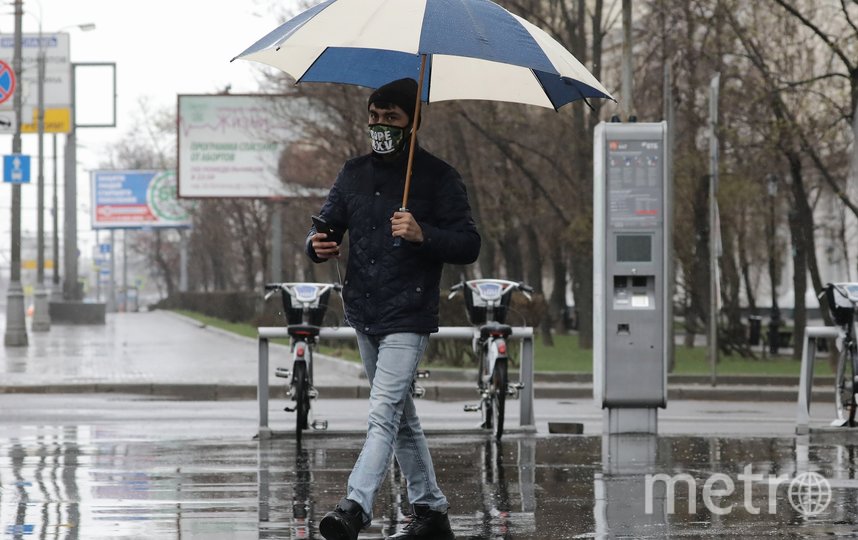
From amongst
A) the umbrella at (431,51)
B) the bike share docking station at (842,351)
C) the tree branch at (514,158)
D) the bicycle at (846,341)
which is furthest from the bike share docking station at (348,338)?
the tree branch at (514,158)

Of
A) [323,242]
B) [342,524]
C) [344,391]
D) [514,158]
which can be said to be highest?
[514,158]

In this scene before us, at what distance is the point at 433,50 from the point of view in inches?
240

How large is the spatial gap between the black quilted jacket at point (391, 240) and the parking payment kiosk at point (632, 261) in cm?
475

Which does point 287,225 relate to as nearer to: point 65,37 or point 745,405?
point 65,37

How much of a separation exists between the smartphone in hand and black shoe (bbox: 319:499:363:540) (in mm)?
1258

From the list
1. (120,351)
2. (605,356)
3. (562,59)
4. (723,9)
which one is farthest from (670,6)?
(562,59)

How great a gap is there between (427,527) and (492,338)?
15.3 ft

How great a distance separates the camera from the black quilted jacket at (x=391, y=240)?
629 cm

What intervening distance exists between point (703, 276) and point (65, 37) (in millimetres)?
24581

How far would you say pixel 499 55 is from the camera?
6.28 metres

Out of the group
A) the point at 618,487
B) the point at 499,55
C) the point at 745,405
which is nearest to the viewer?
the point at 499,55

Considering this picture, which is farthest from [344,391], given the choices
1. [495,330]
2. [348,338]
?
[495,330]

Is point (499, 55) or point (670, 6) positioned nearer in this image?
point (499, 55)

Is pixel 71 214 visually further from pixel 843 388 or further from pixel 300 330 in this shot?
pixel 843 388
